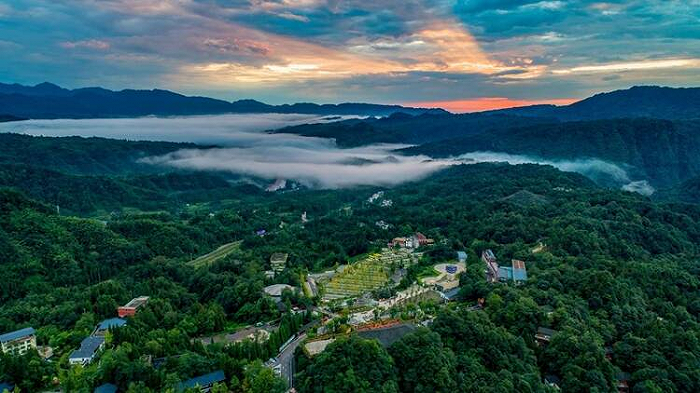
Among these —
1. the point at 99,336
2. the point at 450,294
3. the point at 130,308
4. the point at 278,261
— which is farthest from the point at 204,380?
the point at 278,261

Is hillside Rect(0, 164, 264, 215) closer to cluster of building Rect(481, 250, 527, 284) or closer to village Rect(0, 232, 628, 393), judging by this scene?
village Rect(0, 232, 628, 393)

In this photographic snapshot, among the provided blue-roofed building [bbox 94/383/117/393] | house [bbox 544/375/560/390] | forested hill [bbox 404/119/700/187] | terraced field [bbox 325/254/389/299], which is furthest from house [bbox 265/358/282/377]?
forested hill [bbox 404/119/700/187]

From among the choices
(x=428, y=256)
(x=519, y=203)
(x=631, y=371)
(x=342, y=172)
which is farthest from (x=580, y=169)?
(x=631, y=371)

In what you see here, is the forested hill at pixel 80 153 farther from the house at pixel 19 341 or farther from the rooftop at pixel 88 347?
the rooftop at pixel 88 347

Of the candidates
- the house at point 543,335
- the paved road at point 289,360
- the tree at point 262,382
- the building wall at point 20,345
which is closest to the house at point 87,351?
the building wall at point 20,345

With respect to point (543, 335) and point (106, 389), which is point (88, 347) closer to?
point (106, 389)
